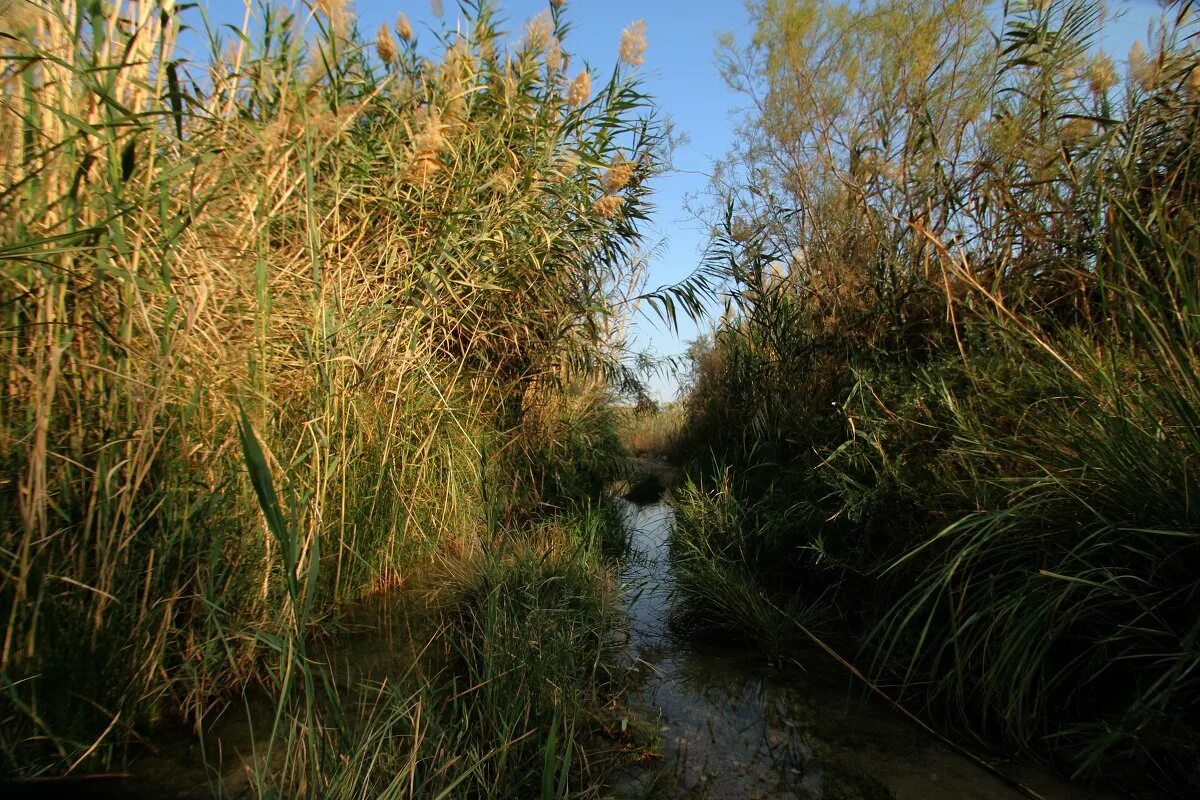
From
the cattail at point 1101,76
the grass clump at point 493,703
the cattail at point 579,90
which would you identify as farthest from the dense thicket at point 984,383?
the cattail at point 579,90

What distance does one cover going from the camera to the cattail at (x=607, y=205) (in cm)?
457

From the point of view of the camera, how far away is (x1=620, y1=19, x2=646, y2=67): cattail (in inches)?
179

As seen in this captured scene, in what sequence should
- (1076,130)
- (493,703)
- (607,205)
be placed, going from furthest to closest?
(607,205)
(1076,130)
(493,703)

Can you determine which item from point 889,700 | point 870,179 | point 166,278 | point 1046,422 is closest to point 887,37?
point 870,179

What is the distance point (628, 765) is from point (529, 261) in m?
2.91

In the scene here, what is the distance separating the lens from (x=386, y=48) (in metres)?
4.00

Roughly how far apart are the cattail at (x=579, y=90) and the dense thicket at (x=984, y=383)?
158 centimetres

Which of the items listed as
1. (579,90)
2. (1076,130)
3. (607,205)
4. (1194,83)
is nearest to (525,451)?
(607,205)

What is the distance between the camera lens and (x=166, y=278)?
6.05ft

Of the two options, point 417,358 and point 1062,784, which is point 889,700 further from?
point 417,358

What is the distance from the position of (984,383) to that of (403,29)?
14.4 ft

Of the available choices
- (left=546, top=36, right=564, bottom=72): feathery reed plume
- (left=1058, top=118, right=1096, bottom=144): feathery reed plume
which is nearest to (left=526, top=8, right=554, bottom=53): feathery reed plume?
(left=546, top=36, right=564, bottom=72): feathery reed plume

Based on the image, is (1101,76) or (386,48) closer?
(1101,76)

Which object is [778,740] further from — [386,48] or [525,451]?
[386,48]
